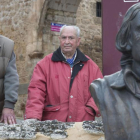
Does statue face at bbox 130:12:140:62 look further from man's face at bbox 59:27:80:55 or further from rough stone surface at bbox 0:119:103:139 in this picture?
man's face at bbox 59:27:80:55

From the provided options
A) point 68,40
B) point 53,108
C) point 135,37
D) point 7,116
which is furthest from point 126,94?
point 68,40

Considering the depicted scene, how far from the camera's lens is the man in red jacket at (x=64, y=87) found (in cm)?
363

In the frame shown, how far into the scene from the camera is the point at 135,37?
2068 millimetres

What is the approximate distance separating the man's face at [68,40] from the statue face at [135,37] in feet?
5.96

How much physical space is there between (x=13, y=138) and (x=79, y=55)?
57.3 inches

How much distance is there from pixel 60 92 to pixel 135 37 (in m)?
1.72

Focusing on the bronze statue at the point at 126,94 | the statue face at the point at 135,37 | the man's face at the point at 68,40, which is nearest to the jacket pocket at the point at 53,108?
the man's face at the point at 68,40

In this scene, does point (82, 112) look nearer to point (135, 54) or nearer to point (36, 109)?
point (36, 109)

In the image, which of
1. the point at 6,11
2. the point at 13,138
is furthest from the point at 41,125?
the point at 6,11

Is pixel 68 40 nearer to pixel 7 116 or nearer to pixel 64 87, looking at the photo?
pixel 64 87

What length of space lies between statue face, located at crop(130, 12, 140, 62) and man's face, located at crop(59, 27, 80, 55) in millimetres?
1816

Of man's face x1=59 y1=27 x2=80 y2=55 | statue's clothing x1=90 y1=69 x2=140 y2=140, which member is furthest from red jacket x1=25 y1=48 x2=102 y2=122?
statue's clothing x1=90 y1=69 x2=140 y2=140

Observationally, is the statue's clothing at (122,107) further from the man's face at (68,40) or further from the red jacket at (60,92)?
the man's face at (68,40)

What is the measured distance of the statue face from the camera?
2.06m
